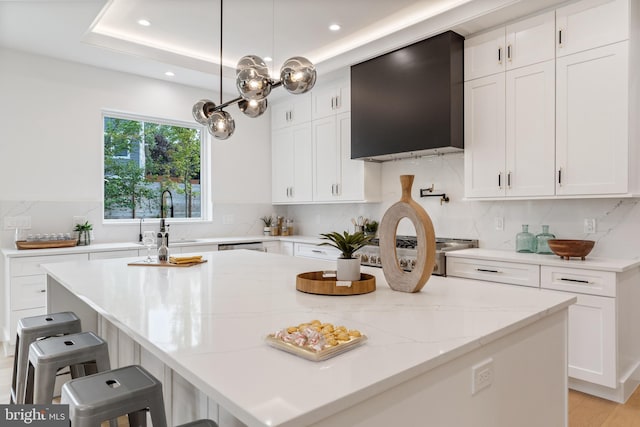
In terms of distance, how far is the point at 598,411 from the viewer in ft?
8.48

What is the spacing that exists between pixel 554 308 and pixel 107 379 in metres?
1.58

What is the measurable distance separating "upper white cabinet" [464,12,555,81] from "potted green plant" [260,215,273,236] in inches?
124

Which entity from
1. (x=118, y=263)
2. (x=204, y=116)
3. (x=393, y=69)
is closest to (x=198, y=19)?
(x=204, y=116)

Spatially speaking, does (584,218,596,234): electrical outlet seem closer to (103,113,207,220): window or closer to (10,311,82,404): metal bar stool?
(10,311,82,404): metal bar stool

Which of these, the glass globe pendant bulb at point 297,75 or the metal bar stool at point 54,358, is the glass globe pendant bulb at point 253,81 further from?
the metal bar stool at point 54,358

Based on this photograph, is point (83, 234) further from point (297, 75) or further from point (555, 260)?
point (555, 260)

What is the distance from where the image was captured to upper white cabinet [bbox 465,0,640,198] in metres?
2.74

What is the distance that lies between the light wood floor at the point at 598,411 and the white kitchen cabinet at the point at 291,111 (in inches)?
150

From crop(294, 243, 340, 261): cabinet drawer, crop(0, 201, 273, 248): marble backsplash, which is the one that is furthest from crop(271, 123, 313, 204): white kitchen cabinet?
crop(294, 243, 340, 261): cabinet drawer

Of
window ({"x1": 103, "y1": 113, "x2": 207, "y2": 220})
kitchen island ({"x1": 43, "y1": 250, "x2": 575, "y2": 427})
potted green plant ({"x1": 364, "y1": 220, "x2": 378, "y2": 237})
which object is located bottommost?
kitchen island ({"x1": 43, "y1": 250, "x2": 575, "y2": 427})

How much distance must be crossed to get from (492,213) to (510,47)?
138 centimetres

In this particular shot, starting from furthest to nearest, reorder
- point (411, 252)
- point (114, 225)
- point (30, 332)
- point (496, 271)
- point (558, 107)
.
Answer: point (114, 225)
point (411, 252)
point (496, 271)
point (558, 107)
point (30, 332)

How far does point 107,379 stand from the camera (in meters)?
1.41

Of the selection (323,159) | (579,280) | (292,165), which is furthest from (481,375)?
(292,165)
